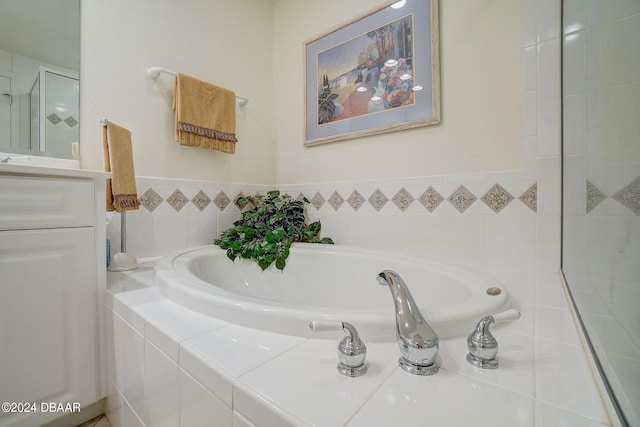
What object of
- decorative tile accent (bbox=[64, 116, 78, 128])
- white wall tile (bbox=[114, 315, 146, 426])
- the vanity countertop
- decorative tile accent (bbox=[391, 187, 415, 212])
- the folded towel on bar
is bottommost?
white wall tile (bbox=[114, 315, 146, 426])

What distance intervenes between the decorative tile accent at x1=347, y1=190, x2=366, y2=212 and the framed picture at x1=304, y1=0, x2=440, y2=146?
342 mm

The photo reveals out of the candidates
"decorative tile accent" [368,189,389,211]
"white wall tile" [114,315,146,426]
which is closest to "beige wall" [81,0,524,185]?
"decorative tile accent" [368,189,389,211]

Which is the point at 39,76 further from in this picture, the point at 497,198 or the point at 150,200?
the point at 497,198

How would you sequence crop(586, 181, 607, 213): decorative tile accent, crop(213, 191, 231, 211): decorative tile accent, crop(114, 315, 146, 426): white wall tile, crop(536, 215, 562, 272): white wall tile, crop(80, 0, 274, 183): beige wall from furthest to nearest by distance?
crop(213, 191, 231, 211): decorative tile accent < crop(80, 0, 274, 183): beige wall < crop(536, 215, 562, 272): white wall tile < crop(114, 315, 146, 426): white wall tile < crop(586, 181, 607, 213): decorative tile accent

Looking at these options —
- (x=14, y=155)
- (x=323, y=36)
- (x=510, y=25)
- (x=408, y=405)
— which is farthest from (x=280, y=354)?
(x=323, y=36)

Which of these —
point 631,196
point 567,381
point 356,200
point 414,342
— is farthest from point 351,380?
point 356,200

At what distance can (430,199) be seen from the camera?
1.33 metres

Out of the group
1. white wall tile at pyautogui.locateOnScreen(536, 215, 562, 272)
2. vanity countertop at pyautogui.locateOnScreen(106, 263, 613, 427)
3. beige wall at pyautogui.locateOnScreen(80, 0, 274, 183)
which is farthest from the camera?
beige wall at pyautogui.locateOnScreen(80, 0, 274, 183)

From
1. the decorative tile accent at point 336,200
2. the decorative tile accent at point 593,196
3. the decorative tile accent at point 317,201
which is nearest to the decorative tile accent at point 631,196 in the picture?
the decorative tile accent at point 593,196

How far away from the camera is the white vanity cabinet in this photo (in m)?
0.75

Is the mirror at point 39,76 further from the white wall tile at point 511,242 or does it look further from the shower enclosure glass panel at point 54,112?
the white wall tile at point 511,242

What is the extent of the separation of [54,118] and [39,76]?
19 centimetres

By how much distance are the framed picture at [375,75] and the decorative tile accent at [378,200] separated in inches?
13.3

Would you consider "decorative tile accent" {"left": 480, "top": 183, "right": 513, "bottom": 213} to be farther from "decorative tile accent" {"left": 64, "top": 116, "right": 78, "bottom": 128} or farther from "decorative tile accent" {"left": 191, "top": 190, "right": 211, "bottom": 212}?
"decorative tile accent" {"left": 64, "top": 116, "right": 78, "bottom": 128}
